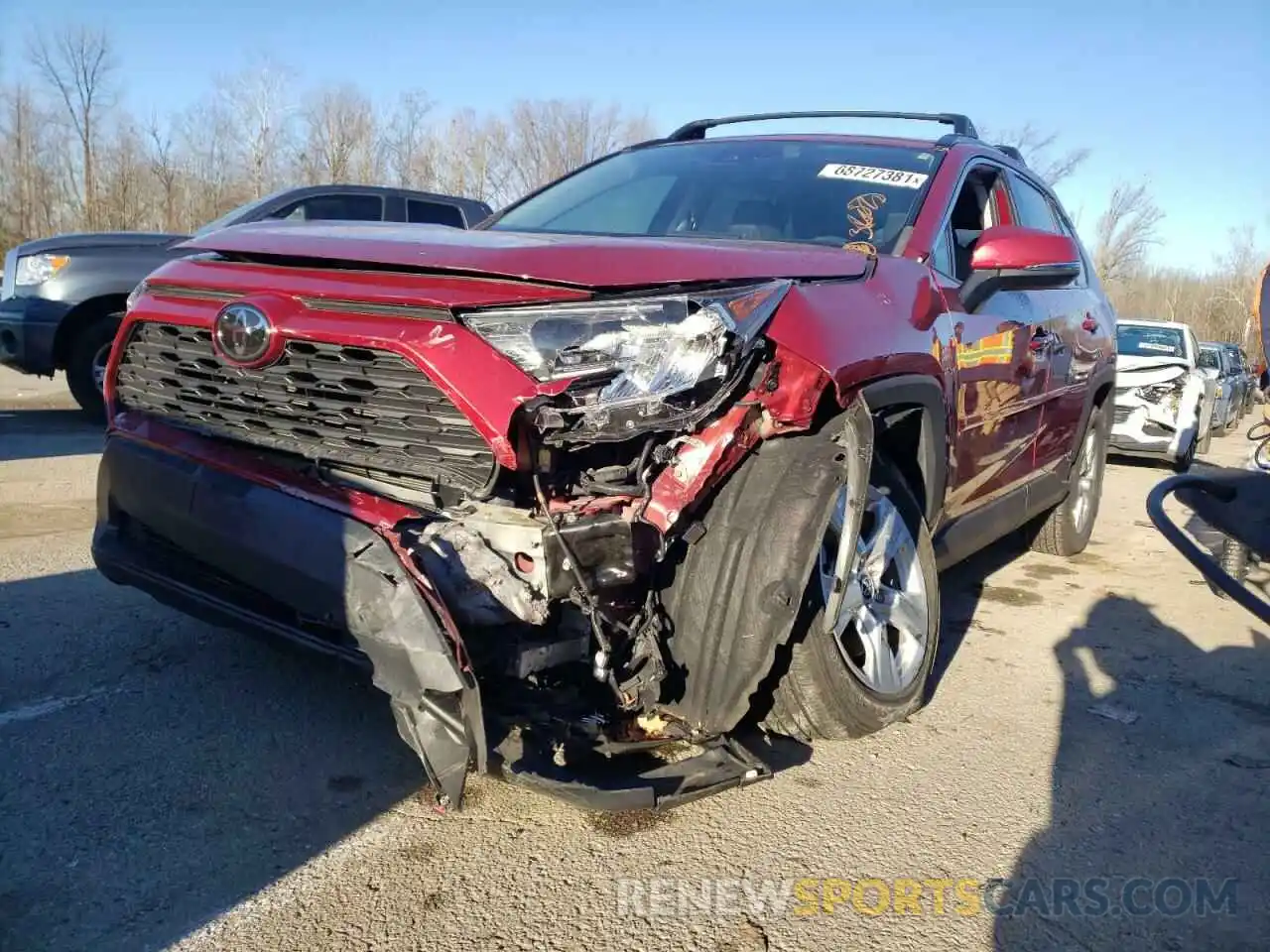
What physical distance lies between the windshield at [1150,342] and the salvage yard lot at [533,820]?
913 cm

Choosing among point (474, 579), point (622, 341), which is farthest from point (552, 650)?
point (622, 341)

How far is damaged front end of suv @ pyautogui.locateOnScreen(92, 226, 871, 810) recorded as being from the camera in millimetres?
2189

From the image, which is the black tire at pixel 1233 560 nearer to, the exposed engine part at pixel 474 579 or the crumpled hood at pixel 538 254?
the crumpled hood at pixel 538 254

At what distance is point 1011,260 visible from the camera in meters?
3.36

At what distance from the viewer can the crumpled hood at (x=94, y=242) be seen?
7586 millimetres

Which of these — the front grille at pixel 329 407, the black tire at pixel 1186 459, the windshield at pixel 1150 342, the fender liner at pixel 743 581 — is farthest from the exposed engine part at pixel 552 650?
the windshield at pixel 1150 342

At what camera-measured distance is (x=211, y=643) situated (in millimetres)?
3588

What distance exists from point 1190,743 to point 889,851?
4.61ft

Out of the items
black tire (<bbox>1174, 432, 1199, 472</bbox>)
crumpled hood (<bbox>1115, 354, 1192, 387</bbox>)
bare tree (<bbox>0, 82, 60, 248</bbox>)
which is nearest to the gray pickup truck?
crumpled hood (<bbox>1115, 354, 1192, 387</bbox>)

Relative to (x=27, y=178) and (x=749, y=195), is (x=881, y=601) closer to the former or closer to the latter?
(x=749, y=195)

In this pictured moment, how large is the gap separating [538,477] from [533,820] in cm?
95

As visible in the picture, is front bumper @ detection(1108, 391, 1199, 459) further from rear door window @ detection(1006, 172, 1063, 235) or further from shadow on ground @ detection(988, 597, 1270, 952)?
shadow on ground @ detection(988, 597, 1270, 952)

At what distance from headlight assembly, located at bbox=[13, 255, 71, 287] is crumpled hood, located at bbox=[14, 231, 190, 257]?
0.05 meters

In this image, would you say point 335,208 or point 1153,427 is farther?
point 1153,427
